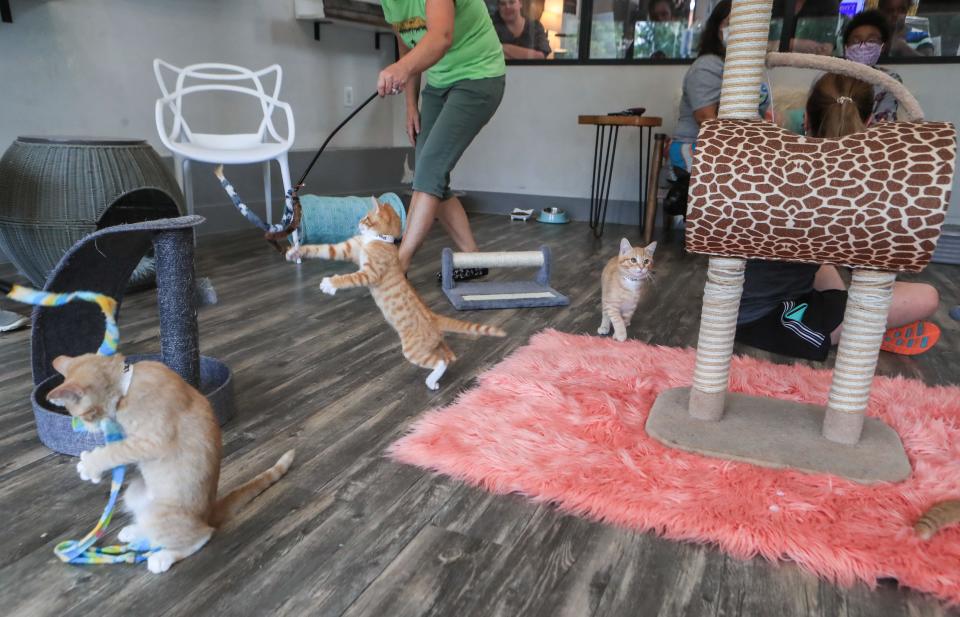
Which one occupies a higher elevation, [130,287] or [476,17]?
[476,17]

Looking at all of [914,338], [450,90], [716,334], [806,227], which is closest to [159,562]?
[716,334]

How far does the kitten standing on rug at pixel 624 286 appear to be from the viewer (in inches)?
85.0

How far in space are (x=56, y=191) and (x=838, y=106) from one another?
244cm

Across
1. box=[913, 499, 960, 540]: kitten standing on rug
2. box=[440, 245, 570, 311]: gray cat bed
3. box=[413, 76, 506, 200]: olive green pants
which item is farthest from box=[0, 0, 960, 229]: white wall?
box=[913, 499, 960, 540]: kitten standing on rug

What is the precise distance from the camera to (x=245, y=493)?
45.6 inches

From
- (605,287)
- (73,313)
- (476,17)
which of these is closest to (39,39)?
(476,17)

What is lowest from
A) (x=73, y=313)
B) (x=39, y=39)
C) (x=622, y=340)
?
(x=622, y=340)

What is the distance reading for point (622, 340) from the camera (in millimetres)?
2129

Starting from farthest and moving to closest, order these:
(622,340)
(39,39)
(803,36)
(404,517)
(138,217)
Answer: (803,36), (39,39), (138,217), (622,340), (404,517)

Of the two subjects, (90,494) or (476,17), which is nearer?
(90,494)

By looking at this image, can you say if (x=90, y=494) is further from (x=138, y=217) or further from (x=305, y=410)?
(x=138, y=217)

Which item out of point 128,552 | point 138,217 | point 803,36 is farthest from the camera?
point 803,36

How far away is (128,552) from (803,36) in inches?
172

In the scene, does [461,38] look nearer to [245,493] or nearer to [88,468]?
[245,493]
